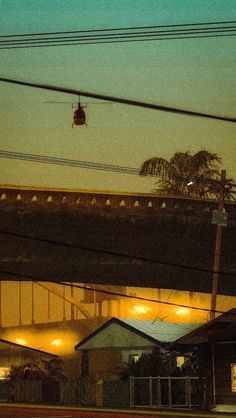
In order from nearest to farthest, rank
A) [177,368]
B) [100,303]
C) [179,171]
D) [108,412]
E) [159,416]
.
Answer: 1. [159,416]
2. [108,412]
3. [177,368]
4. [179,171]
5. [100,303]

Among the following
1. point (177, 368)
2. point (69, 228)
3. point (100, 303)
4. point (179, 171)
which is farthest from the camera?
point (100, 303)

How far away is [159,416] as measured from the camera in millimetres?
32781

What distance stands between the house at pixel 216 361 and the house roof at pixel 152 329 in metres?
3.69

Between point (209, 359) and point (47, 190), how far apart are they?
24.3 m

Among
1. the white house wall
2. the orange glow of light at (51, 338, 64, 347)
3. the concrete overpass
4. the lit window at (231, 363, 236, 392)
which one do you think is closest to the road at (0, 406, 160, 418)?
the lit window at (231, 363, 236, 392)

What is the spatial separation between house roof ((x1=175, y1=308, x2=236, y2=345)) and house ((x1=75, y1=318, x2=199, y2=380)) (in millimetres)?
4053

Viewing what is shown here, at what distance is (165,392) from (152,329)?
4.56 m

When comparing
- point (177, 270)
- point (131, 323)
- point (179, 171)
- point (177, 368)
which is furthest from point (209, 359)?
point (179, 171)

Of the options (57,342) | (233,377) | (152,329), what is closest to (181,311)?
(57,342)

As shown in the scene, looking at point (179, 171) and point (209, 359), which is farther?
point (179, 171)

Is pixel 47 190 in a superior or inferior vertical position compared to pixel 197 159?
inferior

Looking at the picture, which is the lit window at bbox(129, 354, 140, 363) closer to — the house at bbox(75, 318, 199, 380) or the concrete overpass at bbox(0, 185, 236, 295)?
the house at bbox(75, 318, 199, 380)

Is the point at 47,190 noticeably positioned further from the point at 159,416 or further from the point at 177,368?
the point at 159,416

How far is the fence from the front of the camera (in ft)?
125
